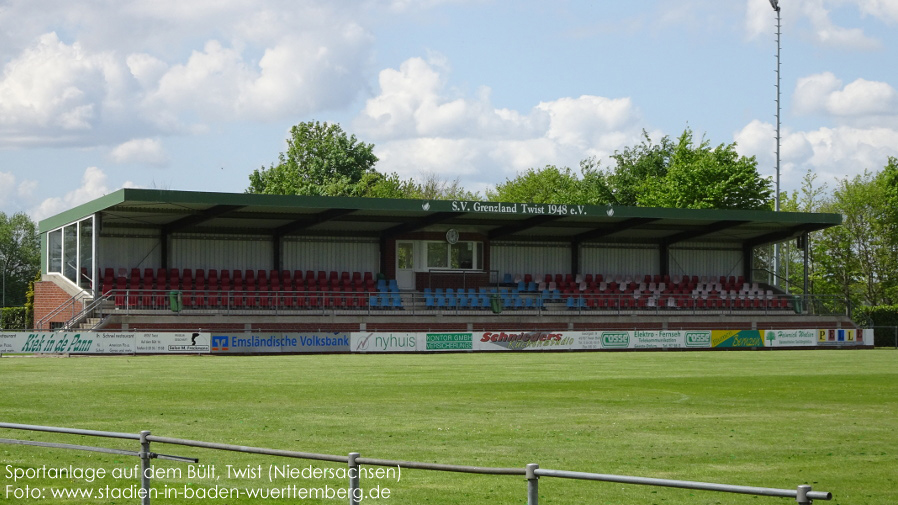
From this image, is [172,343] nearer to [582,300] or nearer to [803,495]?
[582,300]

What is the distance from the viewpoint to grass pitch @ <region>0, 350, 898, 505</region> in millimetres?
11523

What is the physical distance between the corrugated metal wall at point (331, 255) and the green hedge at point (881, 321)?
26.5m

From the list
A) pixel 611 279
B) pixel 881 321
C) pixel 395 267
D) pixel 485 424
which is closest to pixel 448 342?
pixel 395 267

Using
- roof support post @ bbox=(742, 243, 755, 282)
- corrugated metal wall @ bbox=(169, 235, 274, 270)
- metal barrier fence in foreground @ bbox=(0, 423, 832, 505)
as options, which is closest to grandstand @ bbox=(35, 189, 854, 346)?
corrugated metal wall @ bbox=(169, 235, 274, 270)

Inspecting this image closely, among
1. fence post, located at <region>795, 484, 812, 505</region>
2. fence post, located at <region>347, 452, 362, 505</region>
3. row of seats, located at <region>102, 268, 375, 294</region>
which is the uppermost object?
row of seats, located at <region>102, 268, 375, 294</region>

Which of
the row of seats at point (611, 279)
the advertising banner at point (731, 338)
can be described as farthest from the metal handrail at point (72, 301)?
the advertising banner at point (731, 338)

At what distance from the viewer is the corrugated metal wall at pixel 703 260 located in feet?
198

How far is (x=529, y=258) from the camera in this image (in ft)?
186

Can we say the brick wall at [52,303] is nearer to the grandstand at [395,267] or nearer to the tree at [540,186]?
the grandstand at [395,267]

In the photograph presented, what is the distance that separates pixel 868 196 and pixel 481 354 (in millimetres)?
45580

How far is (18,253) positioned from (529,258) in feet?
300

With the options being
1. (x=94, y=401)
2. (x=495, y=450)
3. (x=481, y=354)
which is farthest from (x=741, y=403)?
(x=481, y=354)

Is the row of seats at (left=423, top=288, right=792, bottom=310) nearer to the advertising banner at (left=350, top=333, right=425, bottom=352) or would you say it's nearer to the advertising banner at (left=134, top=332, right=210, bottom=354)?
the advertising banner at (left=350, top=333, right=425, bottom=352)

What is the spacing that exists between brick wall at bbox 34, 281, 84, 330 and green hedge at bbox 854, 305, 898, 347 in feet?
130
